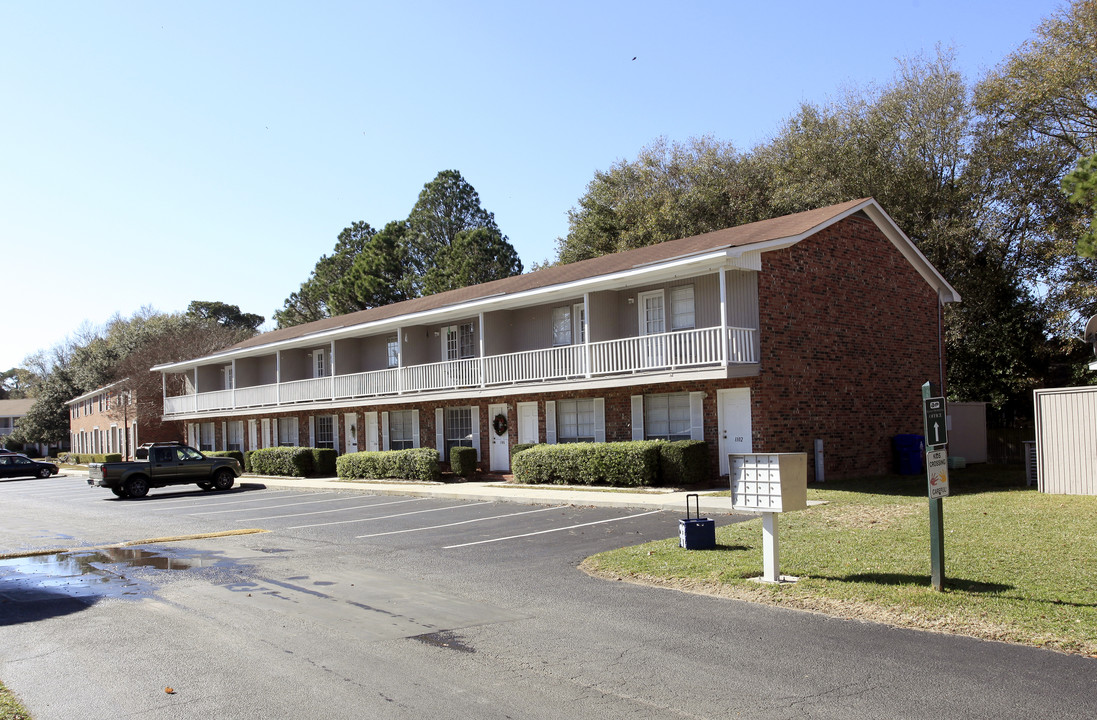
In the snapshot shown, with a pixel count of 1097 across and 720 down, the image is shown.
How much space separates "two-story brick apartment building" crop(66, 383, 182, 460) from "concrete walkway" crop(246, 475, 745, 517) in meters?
26.3

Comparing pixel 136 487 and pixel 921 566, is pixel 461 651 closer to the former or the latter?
pixel 921 566

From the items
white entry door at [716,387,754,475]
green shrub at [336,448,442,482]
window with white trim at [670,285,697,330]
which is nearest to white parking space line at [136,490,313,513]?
green shrub at [336,448,442,482]

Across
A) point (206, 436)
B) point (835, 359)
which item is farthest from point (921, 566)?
point (206, 436)

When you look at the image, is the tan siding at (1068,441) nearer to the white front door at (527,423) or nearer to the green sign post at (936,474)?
the green sign post at (936,474)

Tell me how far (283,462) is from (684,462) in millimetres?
18883

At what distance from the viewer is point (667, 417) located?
72.5 feet

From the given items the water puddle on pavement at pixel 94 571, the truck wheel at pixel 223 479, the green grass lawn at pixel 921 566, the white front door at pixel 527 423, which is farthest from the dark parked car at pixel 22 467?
the green grass lawn at pixel 921 566

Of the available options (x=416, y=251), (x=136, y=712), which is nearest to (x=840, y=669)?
(x=136, y=712)

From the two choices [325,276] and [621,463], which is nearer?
[621,463]

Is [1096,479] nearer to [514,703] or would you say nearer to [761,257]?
[761,257]

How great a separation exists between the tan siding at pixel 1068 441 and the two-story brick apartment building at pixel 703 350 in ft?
17.1

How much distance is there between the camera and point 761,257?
20344mm

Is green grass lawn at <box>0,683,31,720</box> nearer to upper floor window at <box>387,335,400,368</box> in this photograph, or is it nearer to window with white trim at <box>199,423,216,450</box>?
upper floor window at <box>387,335,400,368</box>

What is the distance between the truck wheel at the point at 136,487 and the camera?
86.9ft
